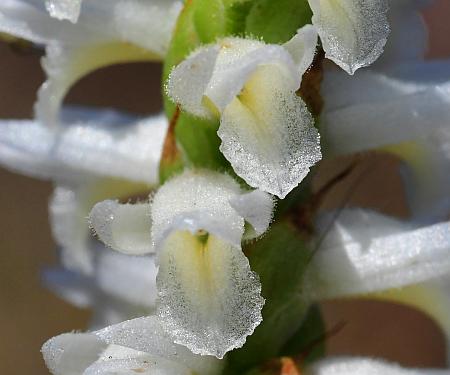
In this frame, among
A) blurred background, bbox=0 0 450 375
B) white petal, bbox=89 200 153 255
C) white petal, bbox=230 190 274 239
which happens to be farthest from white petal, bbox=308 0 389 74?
blurred background, bbox=0 0 450 375

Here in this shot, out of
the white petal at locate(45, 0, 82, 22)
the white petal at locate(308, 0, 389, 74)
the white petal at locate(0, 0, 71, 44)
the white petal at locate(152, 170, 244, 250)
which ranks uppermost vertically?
the white petal at locate(45, 0, 82, 22)

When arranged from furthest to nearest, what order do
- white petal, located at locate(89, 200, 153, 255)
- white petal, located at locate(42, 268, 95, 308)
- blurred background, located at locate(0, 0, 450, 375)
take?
blurred background, located at locate(0, 0, 450, 375)
white petal, located at locate(42, 268, 95, 308)
white petal, located at locate(89, 200, 153, 255)

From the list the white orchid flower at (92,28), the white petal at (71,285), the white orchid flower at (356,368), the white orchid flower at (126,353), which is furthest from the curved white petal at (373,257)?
the white petal at (71,285)

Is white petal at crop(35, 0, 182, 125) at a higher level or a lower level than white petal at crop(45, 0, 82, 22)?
lower

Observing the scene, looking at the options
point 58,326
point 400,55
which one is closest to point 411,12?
point 400,55

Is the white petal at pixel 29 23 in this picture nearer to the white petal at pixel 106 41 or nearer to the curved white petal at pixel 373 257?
the white petal at pixel 106 41

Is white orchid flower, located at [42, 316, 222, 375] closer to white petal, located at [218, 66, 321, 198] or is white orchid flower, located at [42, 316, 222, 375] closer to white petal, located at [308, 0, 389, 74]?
white petal, located at [218, 66, 321, 198]

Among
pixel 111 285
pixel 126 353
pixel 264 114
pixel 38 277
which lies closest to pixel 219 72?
pixel 264 114
